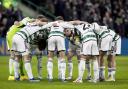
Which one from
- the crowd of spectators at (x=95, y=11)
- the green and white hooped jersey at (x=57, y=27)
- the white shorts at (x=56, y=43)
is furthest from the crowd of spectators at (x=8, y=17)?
the white shorts at (x=56, y=43)

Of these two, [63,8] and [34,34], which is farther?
[63,8]

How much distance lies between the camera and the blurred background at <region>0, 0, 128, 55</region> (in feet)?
161

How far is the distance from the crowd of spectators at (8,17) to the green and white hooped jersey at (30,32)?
18039 millimetres

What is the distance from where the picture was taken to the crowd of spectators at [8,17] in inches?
1806

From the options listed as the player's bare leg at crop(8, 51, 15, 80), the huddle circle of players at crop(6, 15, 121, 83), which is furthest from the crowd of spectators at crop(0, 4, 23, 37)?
the huddle circle of players at crop(6, 15, 121, 83)

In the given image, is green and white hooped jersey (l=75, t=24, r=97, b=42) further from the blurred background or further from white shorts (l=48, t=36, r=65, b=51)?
the blurred background

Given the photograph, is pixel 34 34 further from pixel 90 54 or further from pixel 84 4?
pixel 84 4

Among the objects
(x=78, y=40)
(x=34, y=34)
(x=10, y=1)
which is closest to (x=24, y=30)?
(x=34, y=34)

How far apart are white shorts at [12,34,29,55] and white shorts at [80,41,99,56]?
2.48m

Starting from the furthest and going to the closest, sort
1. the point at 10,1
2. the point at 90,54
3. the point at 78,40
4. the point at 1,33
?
the point at 10,1 < the point at 1,33 < the point at 78,40 < the point at 90,54

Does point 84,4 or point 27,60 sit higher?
point 84,4

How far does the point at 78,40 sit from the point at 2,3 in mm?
21743

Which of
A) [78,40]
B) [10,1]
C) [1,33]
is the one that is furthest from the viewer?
[10,1]

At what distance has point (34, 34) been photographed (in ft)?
90.2
